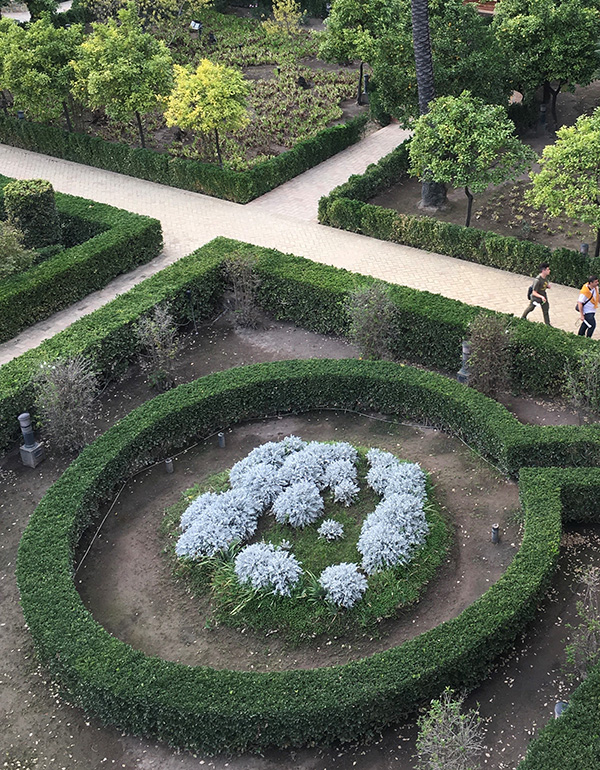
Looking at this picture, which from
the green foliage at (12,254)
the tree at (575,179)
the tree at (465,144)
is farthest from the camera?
the tree at (465,144)

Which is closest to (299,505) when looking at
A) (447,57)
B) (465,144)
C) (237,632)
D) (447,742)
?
(237,632)

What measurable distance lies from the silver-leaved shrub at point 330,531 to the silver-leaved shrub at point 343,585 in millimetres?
823

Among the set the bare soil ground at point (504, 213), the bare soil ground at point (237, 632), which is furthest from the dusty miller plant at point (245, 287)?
the bare soil ground at point (504, 213)

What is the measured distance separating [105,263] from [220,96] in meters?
6.12

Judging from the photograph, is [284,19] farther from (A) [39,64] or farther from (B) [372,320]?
(B) [372,320]

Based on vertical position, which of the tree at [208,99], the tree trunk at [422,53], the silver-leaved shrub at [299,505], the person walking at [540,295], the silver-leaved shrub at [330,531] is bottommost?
the silver-leaved shrub at [330,531]

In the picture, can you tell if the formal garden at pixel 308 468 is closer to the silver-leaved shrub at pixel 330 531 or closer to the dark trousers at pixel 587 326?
the silver-leaved shrub at pixel 330 531

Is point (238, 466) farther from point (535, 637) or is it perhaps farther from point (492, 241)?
point (492, 241)

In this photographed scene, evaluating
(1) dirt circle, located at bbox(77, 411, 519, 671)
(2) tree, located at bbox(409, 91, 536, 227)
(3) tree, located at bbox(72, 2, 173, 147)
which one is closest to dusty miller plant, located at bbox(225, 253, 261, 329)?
(1) dirt circle, located at bbox(77, 411, 519, 671)

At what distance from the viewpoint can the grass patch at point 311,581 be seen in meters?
11.6

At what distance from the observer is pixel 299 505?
42.6 ft

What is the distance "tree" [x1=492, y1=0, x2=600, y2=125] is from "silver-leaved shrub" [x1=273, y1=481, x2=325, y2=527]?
15.7 metres

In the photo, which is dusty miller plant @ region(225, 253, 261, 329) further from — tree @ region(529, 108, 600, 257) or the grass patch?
tree @ region(529, 108, 600, 257)

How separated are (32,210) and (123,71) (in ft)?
18.9
